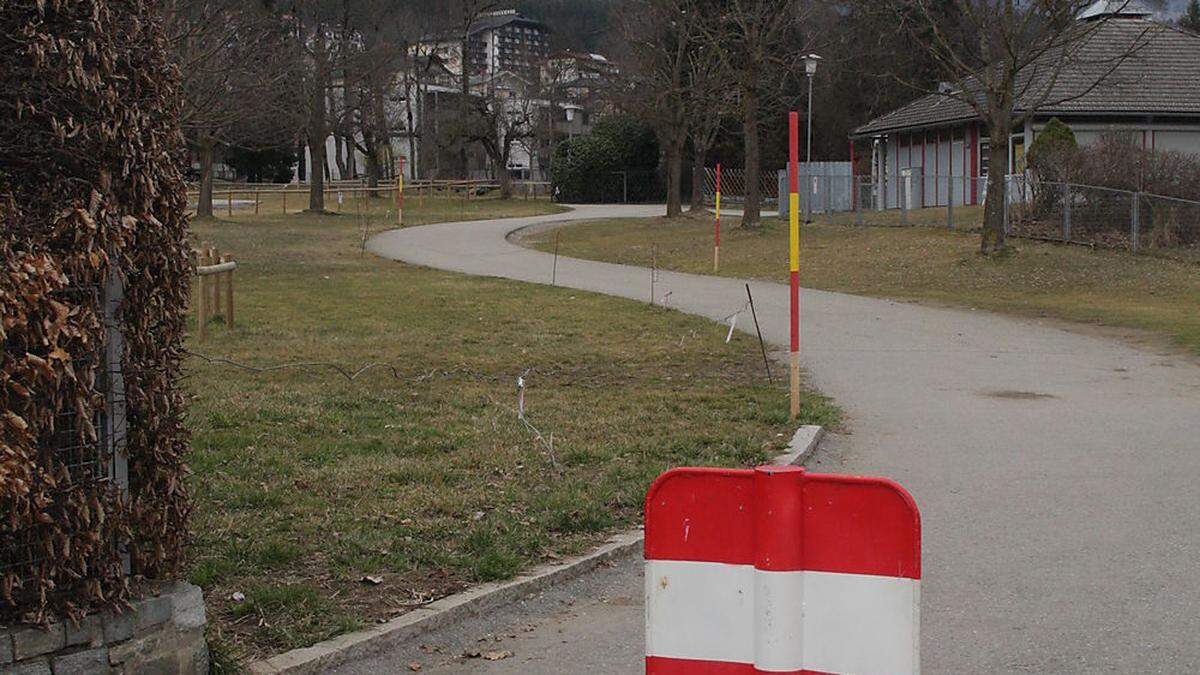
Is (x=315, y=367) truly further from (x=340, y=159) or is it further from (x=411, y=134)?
(x=340, y=159)

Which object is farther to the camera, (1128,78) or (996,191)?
(1128,78)

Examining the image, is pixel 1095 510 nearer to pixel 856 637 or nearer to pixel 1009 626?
pixel 1009 626

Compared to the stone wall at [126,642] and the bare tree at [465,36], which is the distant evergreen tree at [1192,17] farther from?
the stone wall at [126,642]

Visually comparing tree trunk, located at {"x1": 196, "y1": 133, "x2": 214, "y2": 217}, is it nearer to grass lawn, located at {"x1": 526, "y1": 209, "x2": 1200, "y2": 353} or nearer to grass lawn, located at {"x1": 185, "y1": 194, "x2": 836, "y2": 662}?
grass lawn, located at {"x1": 526, "y1": 209, "x2": 1200, "y2": 353}

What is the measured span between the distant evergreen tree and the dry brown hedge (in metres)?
92.6

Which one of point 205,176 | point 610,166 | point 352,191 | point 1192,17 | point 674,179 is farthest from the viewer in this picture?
point 1192,17

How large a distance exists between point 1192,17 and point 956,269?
2922 inches

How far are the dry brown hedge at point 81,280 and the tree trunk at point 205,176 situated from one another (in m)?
37.0

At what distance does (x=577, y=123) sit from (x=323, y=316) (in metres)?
88.0

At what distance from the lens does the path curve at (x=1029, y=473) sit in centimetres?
589

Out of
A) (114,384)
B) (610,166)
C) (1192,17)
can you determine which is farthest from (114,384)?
(1192,17)

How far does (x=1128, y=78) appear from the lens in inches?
1674

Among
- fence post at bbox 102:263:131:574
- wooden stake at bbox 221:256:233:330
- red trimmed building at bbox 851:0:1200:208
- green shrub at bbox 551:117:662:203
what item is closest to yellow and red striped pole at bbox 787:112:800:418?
fence post at bbox 102:263:131:574

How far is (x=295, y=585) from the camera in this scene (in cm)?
611
